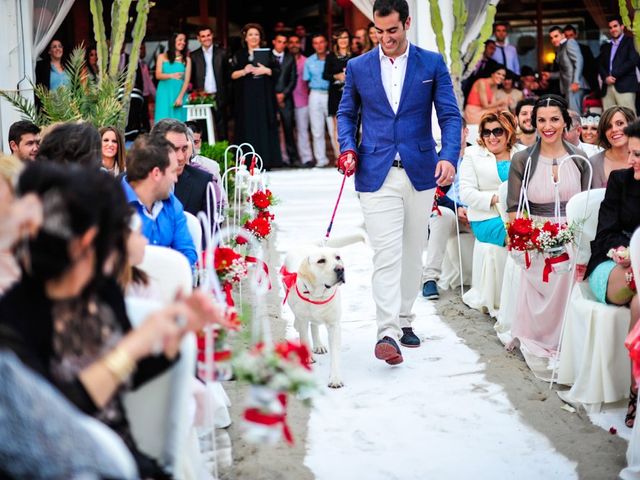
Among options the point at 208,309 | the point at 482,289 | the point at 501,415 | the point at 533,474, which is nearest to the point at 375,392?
the point at 501,415

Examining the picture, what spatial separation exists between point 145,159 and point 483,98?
32.0 ft

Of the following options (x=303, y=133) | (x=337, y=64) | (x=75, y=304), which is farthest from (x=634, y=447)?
(x=303, y=133)

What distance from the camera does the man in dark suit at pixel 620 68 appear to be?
1348cm

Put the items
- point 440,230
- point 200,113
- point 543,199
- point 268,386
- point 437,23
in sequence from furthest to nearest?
point 200,113, point 437,23, point 440,230, point 543,199, point 268,386

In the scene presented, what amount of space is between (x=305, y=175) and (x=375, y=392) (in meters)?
8.48

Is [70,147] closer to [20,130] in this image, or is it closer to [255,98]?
[20,130]

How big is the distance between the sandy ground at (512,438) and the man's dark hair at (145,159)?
1386mm

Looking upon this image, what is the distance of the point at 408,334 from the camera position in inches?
253

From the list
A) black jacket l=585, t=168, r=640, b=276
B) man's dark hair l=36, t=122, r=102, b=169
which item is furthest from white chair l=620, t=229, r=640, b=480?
man's dark hair l=36, t=122, r=102, b=169

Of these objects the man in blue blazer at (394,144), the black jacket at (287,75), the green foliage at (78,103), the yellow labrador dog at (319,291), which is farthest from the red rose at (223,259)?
the black jacket at (287,75)

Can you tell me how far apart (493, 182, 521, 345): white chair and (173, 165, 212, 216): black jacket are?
2082 millimetres

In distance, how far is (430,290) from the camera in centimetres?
795

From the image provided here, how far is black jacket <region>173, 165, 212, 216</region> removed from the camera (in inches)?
233

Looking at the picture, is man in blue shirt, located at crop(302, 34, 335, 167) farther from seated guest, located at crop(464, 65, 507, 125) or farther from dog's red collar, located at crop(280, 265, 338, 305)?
dog's red collar, located at crop(280, 265, 338, 305)
